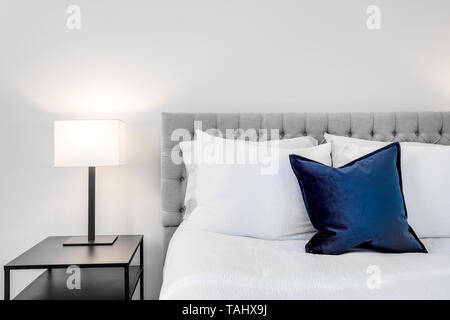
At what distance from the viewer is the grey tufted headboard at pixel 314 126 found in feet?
6.04

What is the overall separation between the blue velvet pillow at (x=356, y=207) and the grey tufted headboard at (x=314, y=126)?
595mm

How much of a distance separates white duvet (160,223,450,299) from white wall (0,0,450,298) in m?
1.01

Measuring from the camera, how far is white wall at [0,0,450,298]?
6.24 feet

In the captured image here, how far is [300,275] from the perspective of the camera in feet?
2.97

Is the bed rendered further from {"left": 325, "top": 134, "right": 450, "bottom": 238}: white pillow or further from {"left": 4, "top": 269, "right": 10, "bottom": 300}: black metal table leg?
{"left": 4, "top": 269, "right": 10, "bottom": 300}: black metal table leg

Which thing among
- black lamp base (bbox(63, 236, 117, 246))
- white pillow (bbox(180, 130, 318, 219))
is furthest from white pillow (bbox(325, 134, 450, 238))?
black lamp base (bbox(63, 236, 117, 246))

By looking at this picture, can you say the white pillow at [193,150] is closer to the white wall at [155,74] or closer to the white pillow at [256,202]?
the white pillow at [256,202]

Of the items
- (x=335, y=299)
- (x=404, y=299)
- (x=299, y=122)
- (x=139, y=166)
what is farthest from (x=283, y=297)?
(x=139, y=166)

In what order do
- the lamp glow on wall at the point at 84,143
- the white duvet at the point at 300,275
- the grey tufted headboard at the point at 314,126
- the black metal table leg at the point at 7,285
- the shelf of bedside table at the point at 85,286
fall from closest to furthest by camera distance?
the white duvet at the point at 300,275
the black metal table leg at the point at 7,285
the shelf of bedside table at the point at 85,286
the lamp glow on wall at the point at 84,143
the grey tufted headboard at the point at 314,126

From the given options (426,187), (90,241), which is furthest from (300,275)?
(90,241)

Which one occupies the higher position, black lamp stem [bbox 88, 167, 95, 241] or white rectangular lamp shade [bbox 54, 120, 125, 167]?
white rectangular lamp shade [bbox 54, 120, 125, 167]

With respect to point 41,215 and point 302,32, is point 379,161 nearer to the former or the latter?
point 302,32

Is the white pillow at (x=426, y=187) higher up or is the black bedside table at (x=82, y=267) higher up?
the white pillow at (x=426, y=187)

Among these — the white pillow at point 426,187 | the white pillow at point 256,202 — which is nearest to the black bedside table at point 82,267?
the white pillow at point 256,202
